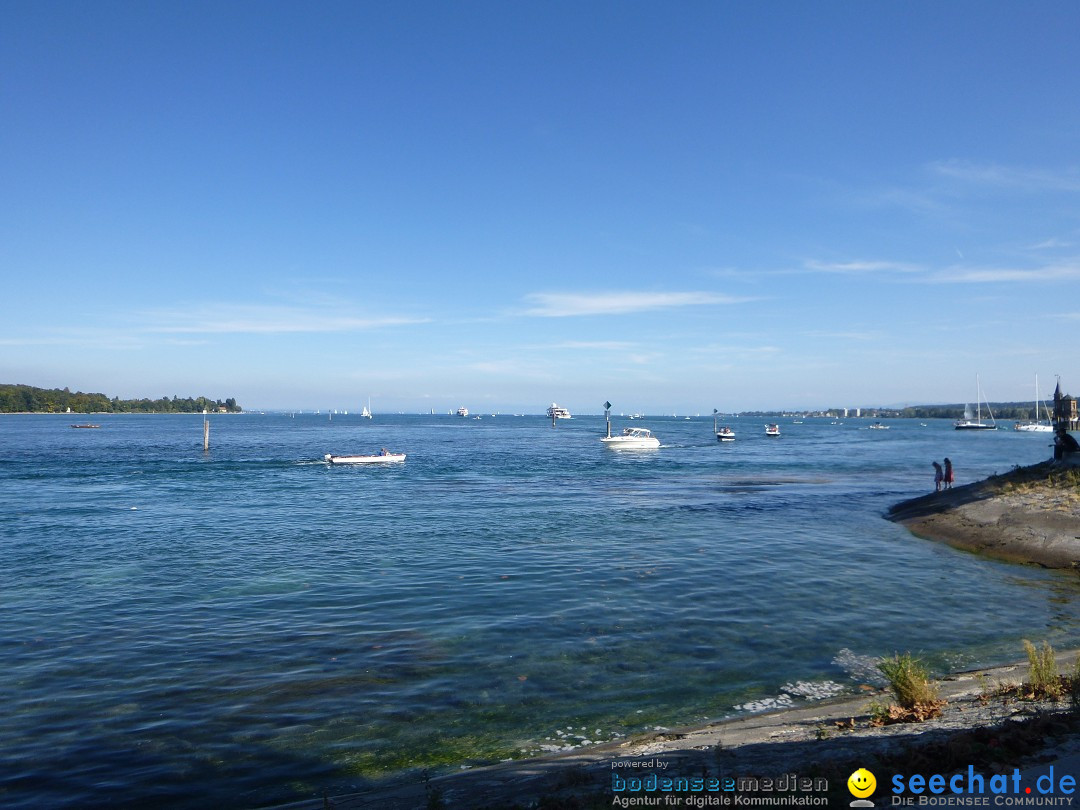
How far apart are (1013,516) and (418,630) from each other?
75.5ft

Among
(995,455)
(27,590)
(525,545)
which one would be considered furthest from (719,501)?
(995,455)

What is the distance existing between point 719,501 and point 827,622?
23.6 metres

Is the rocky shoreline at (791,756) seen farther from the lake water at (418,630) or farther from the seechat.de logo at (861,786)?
the lake water at (418,630)

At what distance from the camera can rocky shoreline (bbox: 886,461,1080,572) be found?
73.6ft

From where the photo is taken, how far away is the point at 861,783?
6371 mm

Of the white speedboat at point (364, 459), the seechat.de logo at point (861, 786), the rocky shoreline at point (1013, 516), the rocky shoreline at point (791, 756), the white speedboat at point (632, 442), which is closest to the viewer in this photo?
the seechat.de logo at point (861, 786)

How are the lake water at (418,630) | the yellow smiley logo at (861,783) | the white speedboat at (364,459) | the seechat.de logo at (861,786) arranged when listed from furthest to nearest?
the white speedboat at (364,459)
the lake water at (418,630)
the yellow smiley logo at (861,783)
the seechat.de logo at (861,786)

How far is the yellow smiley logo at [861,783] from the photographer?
20.5 feet

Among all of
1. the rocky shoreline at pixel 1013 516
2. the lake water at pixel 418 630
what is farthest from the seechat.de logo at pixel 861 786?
the rocky shoreline at pixel 1013 516

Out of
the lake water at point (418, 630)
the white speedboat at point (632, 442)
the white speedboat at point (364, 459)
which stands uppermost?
the white speedboat at point (632, 442)

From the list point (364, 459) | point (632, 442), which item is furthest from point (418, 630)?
point (632, 442)

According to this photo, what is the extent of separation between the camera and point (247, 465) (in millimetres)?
64375

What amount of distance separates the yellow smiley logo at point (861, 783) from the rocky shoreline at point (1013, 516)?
753 inches

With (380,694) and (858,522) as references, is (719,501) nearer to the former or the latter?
(858,522)
